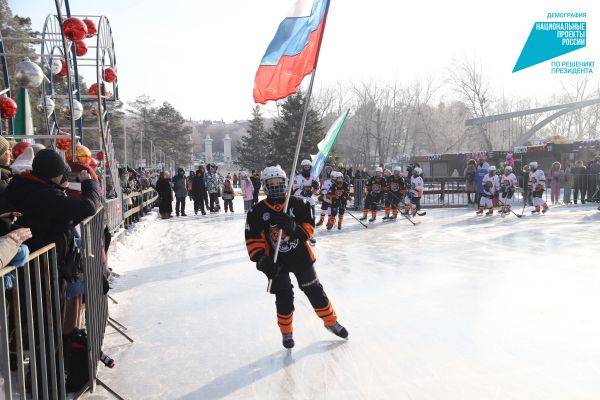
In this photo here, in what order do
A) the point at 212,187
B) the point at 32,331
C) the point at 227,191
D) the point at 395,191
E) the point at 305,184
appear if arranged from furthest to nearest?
the point at 212,187 < the point at 227,191 < the point at 395,191 < the point at 305,184 < the point at 32,331

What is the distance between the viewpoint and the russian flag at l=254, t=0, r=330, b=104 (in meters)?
4.97

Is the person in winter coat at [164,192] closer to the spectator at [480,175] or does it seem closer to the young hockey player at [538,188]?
the spectator at [480,175]

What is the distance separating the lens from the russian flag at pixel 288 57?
196 inches

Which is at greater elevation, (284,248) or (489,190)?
(284,248)

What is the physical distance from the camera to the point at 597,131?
60.6m

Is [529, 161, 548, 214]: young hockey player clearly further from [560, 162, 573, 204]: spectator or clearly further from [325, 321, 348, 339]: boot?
[325, 321, 348, 339]: boot

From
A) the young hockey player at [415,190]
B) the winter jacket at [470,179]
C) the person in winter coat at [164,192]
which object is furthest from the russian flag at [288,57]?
the winter jacket at [470,179]

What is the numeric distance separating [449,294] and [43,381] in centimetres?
487

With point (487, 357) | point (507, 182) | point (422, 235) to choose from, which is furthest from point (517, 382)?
point (507, 182)

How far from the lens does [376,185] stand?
1523 centimetres

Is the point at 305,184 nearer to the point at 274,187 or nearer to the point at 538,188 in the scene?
the point at 274,187

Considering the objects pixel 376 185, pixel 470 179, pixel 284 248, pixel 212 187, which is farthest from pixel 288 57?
pixel 470 179

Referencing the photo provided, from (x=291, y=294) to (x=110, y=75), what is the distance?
7.67 meters

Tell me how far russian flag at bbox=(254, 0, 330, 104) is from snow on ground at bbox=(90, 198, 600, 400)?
95.8 inches
